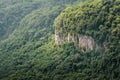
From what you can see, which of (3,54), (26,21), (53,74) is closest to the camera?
(53,74)

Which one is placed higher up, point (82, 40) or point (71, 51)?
point (82, 40)

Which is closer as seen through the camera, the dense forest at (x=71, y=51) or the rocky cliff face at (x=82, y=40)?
the dense forest at (x=71, y=51)

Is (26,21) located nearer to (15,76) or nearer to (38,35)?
(38,35)

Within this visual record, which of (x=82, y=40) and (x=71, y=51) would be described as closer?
(x=82, y=40)

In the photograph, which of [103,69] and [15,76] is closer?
[103,69]

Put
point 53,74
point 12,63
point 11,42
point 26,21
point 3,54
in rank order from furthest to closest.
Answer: point 26,21 < point 11,42 < point 3,54 < point 12,63 < point 53,74

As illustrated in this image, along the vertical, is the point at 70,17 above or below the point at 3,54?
above

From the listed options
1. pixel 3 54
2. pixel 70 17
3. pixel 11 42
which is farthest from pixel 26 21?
pixel 70 17

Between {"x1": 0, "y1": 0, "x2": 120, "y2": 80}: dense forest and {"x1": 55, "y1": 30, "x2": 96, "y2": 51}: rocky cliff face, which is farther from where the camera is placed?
{"x1": 55, "y1": 30, "x2": 96, "y2": 51}: rocky cliff face
